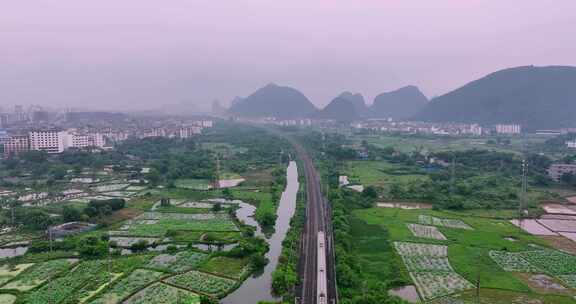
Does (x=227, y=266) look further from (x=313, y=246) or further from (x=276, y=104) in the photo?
(x=276, y=104)

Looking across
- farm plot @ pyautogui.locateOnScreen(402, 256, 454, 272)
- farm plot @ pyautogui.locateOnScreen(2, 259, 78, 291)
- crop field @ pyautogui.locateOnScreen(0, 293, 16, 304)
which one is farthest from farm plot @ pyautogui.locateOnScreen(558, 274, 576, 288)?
crop field @ pyautogui.locateOnScreen(0, 293, 16, 304)

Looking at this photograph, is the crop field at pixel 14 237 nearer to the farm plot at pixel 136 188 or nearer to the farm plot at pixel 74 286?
the farm plot at pixel 74 286

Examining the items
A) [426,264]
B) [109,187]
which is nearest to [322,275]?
[426,264]

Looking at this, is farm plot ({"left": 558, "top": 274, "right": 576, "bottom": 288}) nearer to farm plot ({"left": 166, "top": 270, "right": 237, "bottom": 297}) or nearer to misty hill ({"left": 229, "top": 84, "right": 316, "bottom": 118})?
farm plot ({"left": 166, "top": 270, "right": 237, "bottom": 297})

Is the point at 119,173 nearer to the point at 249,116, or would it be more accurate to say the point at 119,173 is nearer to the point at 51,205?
the point at 51,205

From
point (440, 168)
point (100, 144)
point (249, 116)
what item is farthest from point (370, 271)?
point (249, 116)
